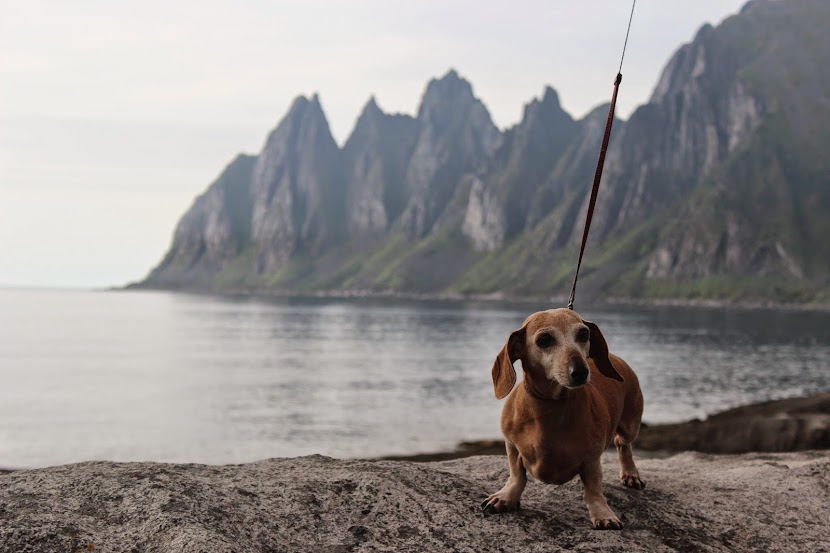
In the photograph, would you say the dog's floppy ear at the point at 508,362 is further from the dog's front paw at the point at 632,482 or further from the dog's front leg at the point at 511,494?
the dog's front paw at the point at 632,482

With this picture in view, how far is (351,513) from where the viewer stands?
6.19 m

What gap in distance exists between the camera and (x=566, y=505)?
6.88 meters

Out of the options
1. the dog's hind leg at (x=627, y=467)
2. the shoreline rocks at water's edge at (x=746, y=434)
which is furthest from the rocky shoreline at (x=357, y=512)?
the shoreline rocks at water's edge at (x=746, y=434)

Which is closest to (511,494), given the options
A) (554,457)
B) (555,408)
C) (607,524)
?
(554,457)

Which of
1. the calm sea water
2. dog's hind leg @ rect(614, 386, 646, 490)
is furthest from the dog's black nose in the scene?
the calm sea water

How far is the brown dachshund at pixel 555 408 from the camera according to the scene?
574cm

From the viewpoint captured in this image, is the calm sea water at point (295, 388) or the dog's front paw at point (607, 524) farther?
the calm sea water at point (295, 388)

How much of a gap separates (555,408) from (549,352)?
1.98 feet

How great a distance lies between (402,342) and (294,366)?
31.3 metres

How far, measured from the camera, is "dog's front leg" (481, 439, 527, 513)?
6.45m

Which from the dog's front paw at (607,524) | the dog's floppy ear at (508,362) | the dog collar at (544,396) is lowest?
the dog's front paw at (607,524)

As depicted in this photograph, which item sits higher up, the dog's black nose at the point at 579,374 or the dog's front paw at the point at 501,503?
the dog's black nose at the point at 579,374

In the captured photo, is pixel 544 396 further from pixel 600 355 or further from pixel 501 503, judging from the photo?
pixel 501 503

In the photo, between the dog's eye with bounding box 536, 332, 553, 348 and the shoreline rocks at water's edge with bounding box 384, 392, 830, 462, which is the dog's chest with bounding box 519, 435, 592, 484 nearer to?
the dog's eye with bounding box 536, 332, 553, 348
